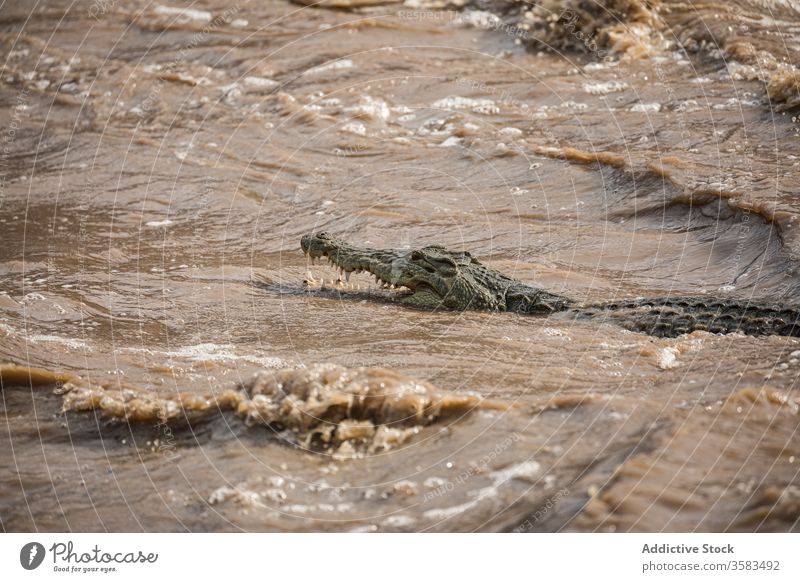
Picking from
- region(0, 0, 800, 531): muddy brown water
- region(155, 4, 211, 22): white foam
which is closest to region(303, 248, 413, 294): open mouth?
region(0, 0, 800, 531): muddy brown water

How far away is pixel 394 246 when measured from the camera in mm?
7496

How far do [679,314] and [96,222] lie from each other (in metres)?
5.32

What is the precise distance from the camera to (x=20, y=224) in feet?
26.0

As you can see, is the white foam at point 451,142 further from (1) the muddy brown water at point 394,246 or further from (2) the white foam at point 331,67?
(2) the white foam at point 331,67

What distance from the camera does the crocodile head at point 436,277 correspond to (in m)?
6.14

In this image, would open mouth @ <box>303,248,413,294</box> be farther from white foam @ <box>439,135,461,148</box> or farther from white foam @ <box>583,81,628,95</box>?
white foam @ <box>583,81,628,95</box>

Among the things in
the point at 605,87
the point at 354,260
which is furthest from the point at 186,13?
the point at 354,260

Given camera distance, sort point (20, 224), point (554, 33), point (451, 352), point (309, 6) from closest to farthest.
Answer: point (451, 352)
point (20, 224)
point (554, 33)
point (309, 6)

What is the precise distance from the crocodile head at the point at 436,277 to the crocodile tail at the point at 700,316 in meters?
0.57

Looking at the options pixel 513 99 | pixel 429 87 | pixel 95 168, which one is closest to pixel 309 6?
pixel 429 87

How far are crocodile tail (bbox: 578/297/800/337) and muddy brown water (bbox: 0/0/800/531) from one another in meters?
0.20
